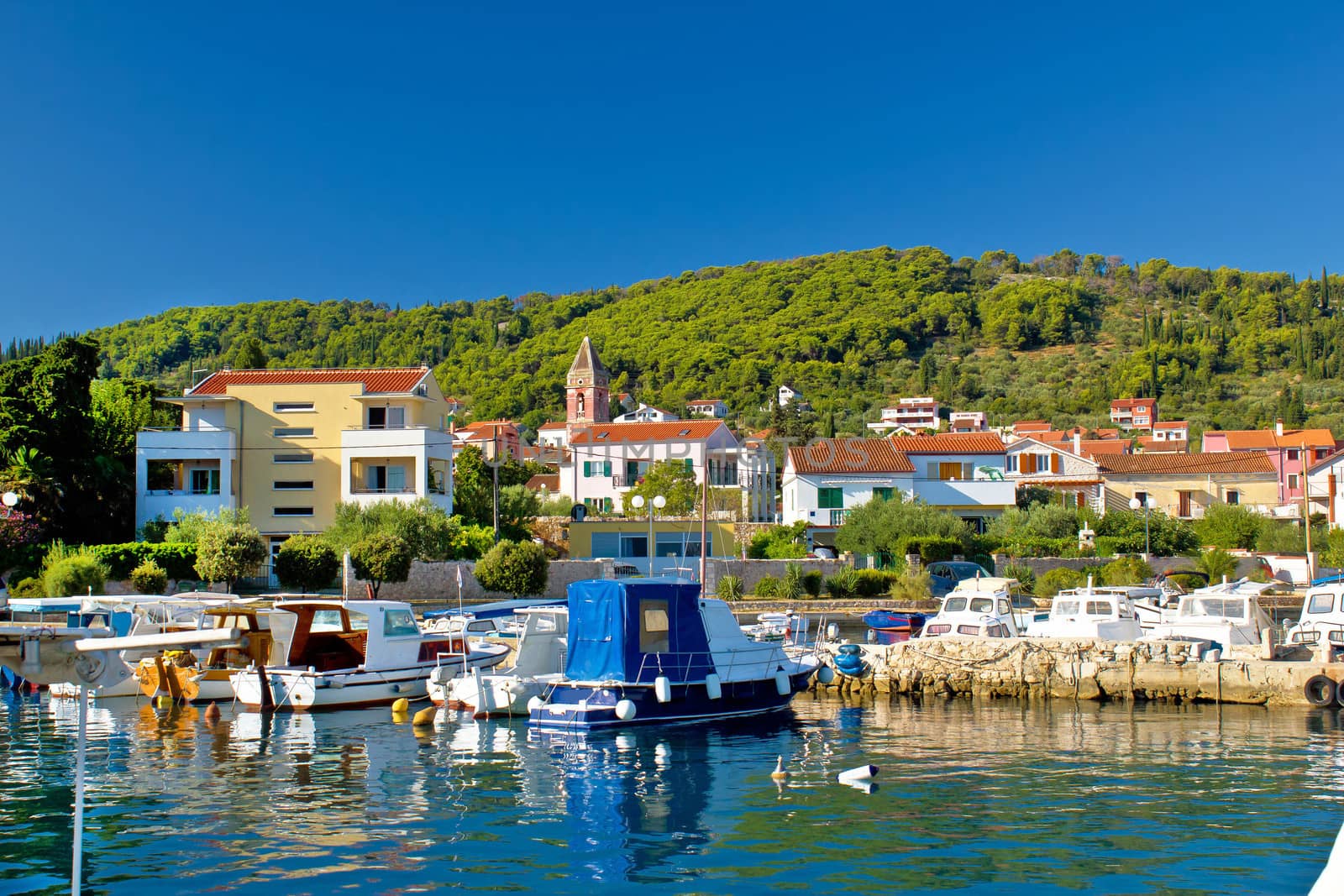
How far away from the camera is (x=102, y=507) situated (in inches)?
2152

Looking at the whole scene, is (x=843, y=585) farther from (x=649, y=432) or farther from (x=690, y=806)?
(x=690, y=806)

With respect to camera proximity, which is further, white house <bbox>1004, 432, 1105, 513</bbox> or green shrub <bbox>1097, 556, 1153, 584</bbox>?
white house <bbox>1004, 432, 1105, 513</bbox>

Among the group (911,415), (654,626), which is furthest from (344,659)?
(911,415)

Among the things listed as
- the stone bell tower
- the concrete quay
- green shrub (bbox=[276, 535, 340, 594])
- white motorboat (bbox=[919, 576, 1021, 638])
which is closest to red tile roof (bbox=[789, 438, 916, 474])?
green shrub (bbox=[276, 535, 340, 594])

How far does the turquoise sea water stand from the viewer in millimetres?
12953

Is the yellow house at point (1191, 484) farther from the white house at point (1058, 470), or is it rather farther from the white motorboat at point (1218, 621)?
the white motorboat at point (1218, 621)

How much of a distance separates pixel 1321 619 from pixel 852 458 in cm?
4099

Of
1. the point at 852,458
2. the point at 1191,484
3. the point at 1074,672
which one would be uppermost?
the point at 852,458

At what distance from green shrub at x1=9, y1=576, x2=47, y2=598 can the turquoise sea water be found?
60.2ft

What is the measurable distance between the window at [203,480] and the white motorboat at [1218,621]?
1748 inches

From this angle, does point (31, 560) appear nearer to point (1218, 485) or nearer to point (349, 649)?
point (349, 649)

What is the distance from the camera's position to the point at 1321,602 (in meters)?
29.6

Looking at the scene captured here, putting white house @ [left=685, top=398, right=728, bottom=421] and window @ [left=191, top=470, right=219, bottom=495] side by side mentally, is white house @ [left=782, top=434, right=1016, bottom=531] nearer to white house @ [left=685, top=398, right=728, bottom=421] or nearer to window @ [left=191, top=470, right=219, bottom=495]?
window @ [left=191, top=470, right=219, bottom=495]

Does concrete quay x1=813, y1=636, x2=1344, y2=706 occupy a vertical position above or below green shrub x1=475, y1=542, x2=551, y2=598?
below
